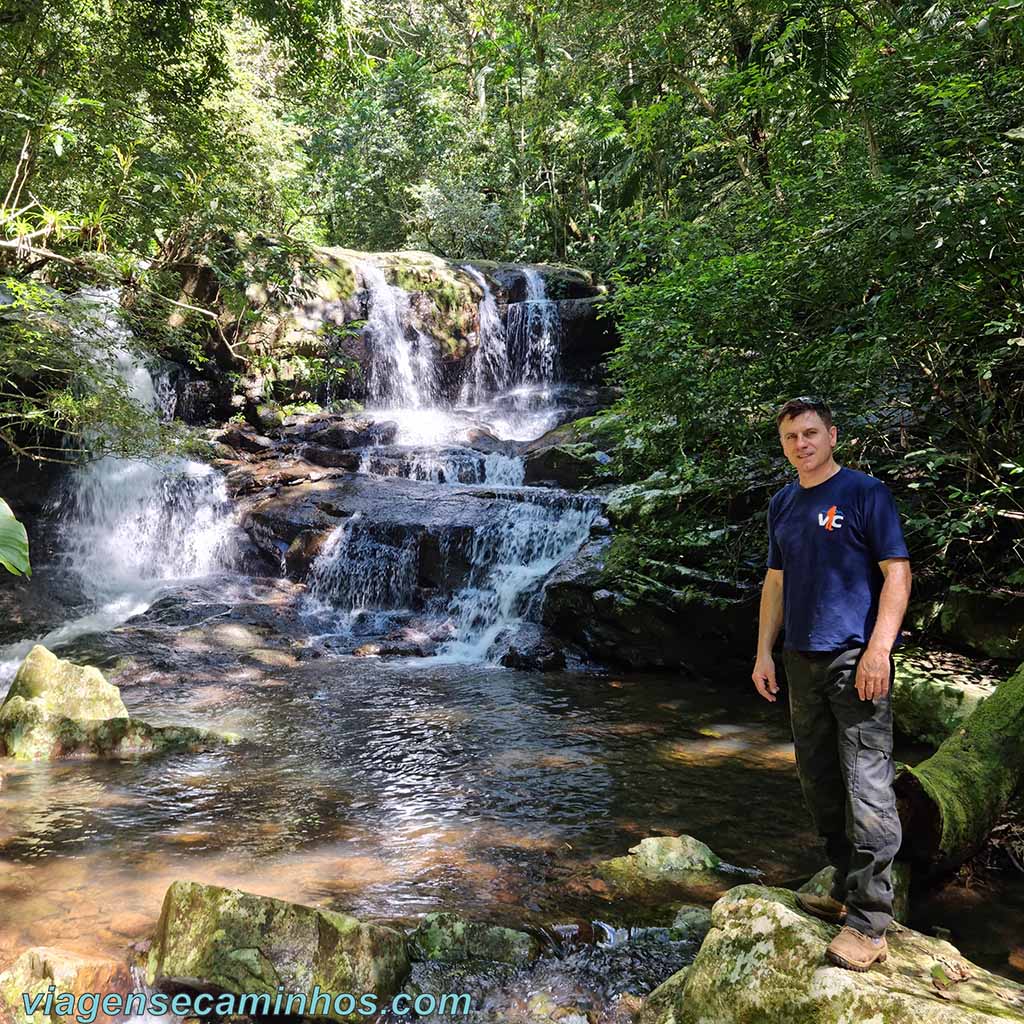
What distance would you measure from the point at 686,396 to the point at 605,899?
13.9ft

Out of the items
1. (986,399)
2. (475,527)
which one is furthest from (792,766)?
(475,527)

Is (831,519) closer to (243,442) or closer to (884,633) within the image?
(884,633)

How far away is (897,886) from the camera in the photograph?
10.9 feet

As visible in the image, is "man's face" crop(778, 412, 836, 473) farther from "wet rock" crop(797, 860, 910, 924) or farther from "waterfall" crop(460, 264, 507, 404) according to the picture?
"waterfall" crop(460, 264, 507, 404)

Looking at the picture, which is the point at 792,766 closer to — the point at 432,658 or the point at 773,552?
the point at 773,552

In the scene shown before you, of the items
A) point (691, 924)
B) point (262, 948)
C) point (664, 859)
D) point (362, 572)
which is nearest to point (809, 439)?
point (691, 924)

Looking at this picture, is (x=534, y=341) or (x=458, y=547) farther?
(x=534, y=341)

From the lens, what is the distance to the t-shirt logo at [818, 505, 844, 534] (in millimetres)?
2596

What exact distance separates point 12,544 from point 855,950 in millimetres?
2631

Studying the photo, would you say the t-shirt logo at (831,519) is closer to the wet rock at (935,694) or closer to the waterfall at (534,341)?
the wet rock at (935,694)

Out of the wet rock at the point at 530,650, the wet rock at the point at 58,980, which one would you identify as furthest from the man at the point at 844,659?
the wet rock at the point at 530,650

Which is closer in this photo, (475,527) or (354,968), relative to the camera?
(354,968)

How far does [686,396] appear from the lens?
6.70 metres

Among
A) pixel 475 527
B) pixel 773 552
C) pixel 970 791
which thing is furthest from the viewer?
pixel 475 527
